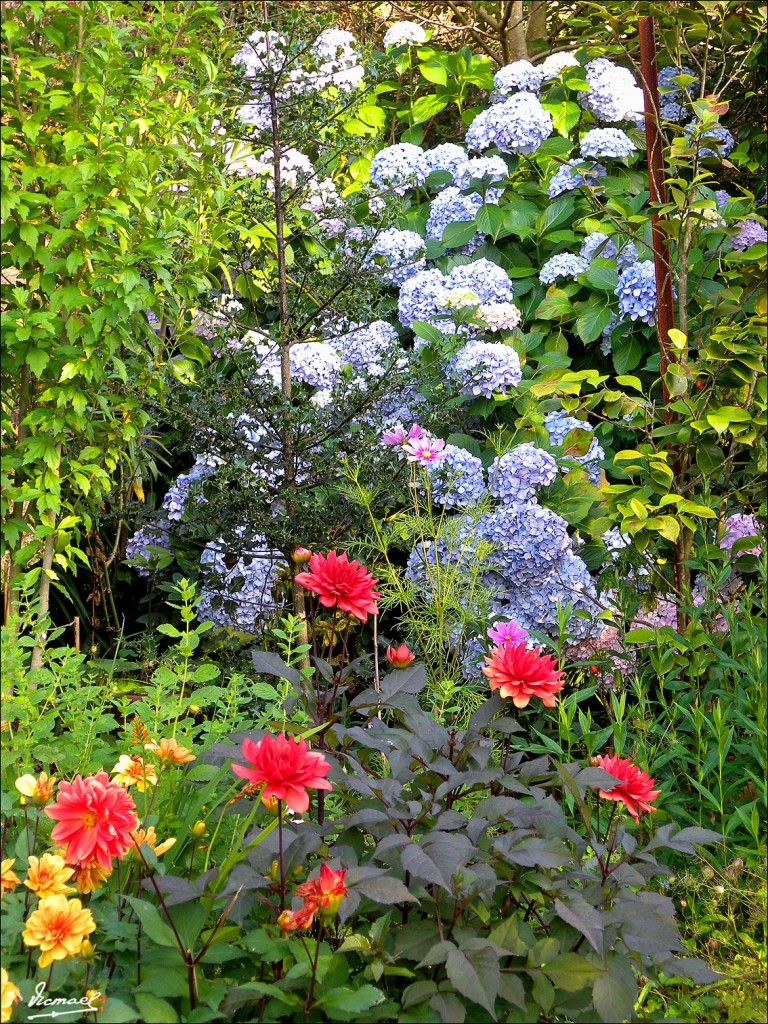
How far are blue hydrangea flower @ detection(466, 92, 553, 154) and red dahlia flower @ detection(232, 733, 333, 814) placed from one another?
10.6 feet

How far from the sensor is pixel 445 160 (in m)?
3.91

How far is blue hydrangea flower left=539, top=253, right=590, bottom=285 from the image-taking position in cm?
353

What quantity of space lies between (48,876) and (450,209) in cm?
311

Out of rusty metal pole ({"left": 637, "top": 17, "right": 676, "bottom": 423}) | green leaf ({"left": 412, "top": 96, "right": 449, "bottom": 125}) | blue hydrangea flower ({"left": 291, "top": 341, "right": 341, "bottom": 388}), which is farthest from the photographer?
green leaf ({"left": 412, "top": 96, "right": 449, "bottom": 125})

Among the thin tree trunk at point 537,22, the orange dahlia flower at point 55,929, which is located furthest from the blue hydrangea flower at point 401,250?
the orange dahlia flower at point 55,929

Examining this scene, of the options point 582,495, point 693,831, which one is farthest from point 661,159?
point 693,831

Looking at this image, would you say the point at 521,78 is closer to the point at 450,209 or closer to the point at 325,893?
the point at 450,209

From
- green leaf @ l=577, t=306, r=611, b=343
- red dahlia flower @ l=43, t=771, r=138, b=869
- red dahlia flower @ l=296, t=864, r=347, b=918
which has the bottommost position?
red dahlia flower @ l=296, t=864, r=347, b=918

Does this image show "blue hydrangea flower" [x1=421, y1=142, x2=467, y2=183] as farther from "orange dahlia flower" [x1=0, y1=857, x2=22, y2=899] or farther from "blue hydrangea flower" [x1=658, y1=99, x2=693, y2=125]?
"orange dahlia flower" [x1=0, y1=857, x2=22, y2=899]

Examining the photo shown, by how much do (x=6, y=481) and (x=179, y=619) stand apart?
134 centimetres

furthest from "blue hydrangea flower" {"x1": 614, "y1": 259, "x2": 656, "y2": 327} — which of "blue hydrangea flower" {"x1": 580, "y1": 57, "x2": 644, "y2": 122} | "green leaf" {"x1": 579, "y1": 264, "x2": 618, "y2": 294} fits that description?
"blue hydrangea flower" {"x1": 580, "y1": 57, "x2": 644, "y2": 122}

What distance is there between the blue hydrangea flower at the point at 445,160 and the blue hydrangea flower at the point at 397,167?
26 mm

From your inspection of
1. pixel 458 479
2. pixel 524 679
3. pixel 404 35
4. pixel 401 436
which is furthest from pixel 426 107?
pixel 524 679

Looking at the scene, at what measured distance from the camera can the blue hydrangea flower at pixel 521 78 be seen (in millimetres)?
4004
